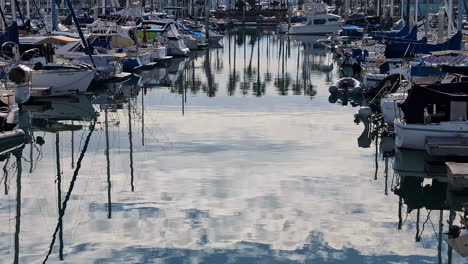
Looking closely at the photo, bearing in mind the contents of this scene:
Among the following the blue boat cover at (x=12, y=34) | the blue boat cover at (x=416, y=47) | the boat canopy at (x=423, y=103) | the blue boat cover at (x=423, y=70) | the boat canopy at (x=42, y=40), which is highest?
the blue boat cover at (x=12, y=34)

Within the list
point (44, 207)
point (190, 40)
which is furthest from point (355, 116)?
point (190, 40)

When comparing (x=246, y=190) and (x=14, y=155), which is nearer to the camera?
(x=246, y=190)

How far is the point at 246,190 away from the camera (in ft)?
71.5

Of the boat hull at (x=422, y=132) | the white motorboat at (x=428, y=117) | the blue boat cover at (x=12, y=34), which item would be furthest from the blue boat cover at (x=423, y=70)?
the blue boat cover at (x=12, y=34)

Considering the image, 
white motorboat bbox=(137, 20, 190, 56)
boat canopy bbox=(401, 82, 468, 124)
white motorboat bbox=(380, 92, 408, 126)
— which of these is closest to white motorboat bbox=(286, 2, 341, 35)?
white motorboat bbox=(137, 20, 190, 56)

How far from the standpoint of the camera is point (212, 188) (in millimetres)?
22031

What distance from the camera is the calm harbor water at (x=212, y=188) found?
16.8m

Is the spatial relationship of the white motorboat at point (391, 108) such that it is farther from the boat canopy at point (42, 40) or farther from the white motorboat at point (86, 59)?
the boat canopy at point (42, 40)

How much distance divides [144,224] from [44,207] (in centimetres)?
302

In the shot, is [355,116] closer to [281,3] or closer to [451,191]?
[451,191]

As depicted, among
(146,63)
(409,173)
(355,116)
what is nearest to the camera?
(409,173)

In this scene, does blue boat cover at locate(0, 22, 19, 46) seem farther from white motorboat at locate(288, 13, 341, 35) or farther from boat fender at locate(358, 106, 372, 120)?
white motorboat at locate(288, 13, 341, 35)

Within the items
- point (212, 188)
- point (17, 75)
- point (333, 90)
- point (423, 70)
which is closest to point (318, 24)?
point (333, 90)

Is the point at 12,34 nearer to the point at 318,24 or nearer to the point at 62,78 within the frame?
the point at 62,78
